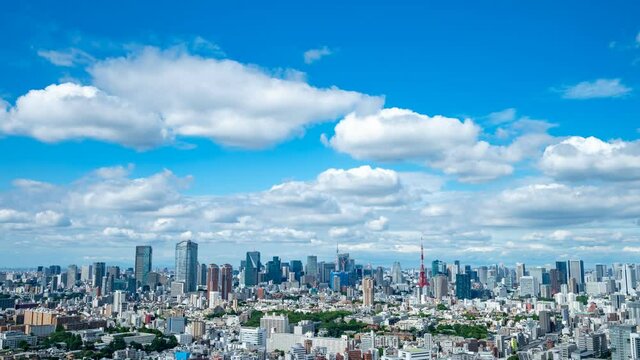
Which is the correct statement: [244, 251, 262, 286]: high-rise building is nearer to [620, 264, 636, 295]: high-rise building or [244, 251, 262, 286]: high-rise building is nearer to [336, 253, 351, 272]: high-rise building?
[336, 253, 351, 272]: high-rise building

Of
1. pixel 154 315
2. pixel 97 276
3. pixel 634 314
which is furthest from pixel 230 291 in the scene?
pixel 634 314

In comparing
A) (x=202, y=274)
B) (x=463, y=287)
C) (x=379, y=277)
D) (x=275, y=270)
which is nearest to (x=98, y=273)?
(x=202, y=274)

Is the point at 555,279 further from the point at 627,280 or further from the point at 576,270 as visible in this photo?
the point at 627,280

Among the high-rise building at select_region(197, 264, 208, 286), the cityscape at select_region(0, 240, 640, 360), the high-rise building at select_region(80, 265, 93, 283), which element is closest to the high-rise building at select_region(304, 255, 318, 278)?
the cityscape at select_region(0, 240, 640, 360)

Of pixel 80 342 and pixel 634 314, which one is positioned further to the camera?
pixel 634 314

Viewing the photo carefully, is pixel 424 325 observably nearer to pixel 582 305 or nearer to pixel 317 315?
pixel 317 315
